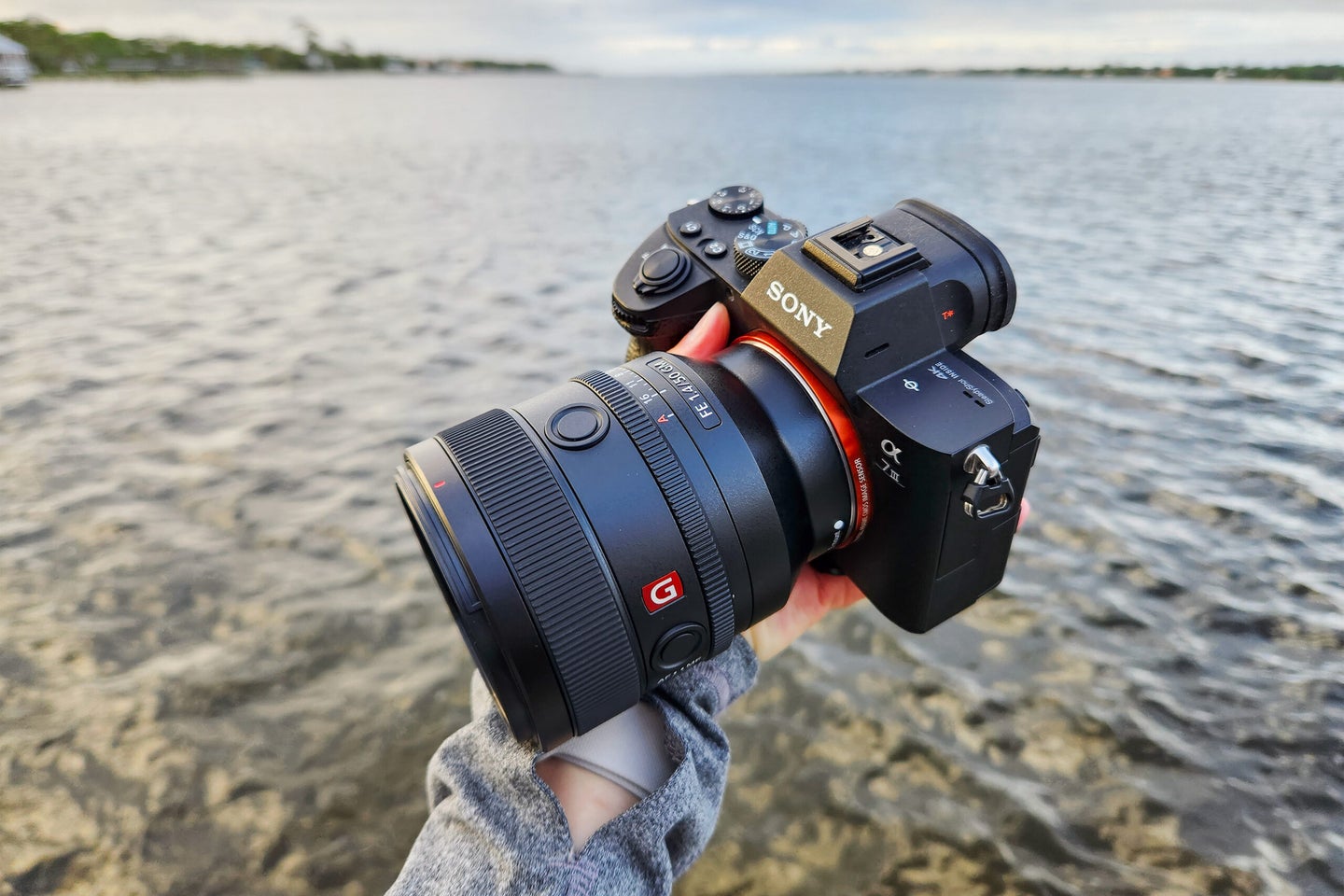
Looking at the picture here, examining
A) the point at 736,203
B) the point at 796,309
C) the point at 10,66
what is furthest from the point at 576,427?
the point at 10,66

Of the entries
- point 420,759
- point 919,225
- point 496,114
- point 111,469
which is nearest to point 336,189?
point 111,469

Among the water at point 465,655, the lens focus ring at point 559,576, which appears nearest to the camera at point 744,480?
the lens focus ring at point 559,576

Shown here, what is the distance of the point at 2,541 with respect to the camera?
3.15 metres

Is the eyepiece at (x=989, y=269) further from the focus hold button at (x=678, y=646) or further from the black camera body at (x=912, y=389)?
the focus hold button at (x=678, y=646)

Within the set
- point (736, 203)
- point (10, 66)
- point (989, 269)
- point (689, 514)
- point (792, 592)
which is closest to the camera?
point (689, 514)

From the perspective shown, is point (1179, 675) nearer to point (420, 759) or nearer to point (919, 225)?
point (919, 225)

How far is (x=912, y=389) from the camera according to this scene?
131cm

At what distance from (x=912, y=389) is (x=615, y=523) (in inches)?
23.1

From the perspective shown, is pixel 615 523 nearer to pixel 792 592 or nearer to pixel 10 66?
pixel 792 592

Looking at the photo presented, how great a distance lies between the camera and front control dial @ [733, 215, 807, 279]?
163 centimetres

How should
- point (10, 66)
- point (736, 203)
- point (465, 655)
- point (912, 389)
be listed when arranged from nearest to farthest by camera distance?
point (912, 389)
point (736, 203)
point (465, 655)
point (10, 66)

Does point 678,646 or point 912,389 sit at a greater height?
point 912,389

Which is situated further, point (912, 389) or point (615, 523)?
point (912, 389)

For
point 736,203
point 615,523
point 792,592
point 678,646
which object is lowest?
point 792,592
